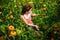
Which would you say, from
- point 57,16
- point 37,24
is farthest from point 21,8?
point 57,16

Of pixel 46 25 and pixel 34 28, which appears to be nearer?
pixel 34 28

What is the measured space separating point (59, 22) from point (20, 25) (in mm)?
1233

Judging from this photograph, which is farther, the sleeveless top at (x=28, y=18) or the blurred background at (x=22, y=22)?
the sleeveless top at (x=28, y=18)

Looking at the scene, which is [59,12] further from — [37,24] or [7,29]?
[7,29]

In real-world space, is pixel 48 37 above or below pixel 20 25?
below

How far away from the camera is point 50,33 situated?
6.82 metres

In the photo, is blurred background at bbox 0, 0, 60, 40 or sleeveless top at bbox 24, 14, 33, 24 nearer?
blurred background at bbox 0, 0, 60, 40

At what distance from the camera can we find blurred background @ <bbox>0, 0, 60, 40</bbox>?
6.06 metres

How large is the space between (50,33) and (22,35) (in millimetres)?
1054

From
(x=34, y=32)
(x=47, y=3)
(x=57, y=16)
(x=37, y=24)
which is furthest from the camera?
(x=47, y=3)

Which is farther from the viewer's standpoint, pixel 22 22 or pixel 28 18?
pixel 28 18

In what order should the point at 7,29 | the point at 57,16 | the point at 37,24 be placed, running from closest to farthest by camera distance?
the point at 7,29
the point at 37,24
the point at 57,16

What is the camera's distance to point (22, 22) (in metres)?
6.62

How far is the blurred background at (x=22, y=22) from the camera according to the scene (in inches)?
239
